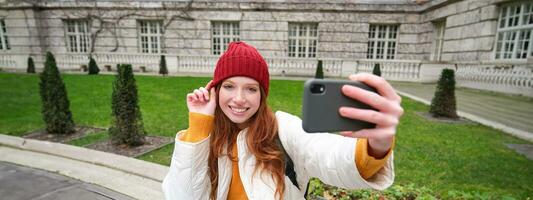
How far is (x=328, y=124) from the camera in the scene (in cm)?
90

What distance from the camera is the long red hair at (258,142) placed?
63.0 inches

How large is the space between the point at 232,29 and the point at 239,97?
20.1 m

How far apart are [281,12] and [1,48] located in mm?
22132

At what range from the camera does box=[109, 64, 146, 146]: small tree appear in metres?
4.75

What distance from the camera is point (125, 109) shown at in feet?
15.6

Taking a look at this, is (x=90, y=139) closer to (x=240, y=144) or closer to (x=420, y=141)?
(x=240, y=144)

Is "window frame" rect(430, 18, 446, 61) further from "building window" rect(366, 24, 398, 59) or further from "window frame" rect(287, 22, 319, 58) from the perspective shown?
"window frame" rect(287, 22, 319, 58)

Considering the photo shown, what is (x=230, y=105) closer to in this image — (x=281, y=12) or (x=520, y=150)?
(x=520, y=150)

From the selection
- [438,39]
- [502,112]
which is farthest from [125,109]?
[438,39]

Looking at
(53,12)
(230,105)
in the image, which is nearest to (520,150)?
(230,105)

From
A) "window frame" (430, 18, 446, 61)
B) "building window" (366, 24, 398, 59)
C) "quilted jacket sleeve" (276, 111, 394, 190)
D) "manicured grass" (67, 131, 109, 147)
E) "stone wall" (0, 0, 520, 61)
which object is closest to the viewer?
"quilted jacket sleeve" (276, 111, 394, 190)

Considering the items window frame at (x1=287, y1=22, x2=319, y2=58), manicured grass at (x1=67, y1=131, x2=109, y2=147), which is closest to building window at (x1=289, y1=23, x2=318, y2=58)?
window frame at (x1=287, y1=22, x2=319, y2=58)

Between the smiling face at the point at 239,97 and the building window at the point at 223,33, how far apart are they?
20.0m

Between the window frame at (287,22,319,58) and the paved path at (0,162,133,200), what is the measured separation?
18.1m
